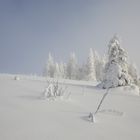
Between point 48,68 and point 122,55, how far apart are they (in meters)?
41.1

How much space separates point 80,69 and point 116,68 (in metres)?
38.1

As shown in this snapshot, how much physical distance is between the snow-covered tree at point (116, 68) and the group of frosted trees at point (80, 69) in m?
30.2

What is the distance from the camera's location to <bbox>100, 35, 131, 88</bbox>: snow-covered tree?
18.1m

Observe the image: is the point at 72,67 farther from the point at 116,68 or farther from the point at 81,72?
the point at 116,68

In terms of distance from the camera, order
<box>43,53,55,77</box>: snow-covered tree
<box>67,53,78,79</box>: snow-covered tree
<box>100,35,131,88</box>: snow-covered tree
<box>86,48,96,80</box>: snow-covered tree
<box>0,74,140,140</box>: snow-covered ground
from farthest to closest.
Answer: <box>43,53,55,77</box>: snow-covered tree → <box>67,53,78,79</box>: snow-covered tree → <box>86,48,96,80</box>: snow-covered tree → <box>100,35,131,88</box>: snow-covered tree → <box>0,74,140,140</box>: snow-covered ground

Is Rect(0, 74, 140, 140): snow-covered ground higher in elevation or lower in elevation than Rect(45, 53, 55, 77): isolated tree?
lower

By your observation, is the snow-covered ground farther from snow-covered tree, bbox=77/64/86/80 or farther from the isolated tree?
the isolated tree

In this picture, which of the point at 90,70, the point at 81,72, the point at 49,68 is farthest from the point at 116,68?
the point at 49,68

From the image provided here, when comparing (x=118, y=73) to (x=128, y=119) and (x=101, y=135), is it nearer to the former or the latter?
(x=128, y=119)

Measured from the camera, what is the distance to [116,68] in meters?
18.9

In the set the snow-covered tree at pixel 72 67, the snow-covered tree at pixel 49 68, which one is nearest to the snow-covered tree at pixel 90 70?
the snow-covered tree at pixel 72 67

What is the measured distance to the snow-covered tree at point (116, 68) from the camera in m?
18.1

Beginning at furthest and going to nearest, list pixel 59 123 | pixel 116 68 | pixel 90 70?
pixel 90 70, pixel 116 68, pixel 59 123

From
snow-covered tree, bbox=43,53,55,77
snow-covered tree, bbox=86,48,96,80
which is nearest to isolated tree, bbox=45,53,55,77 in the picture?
snow-covered tree, bbox=43,53,55,77
